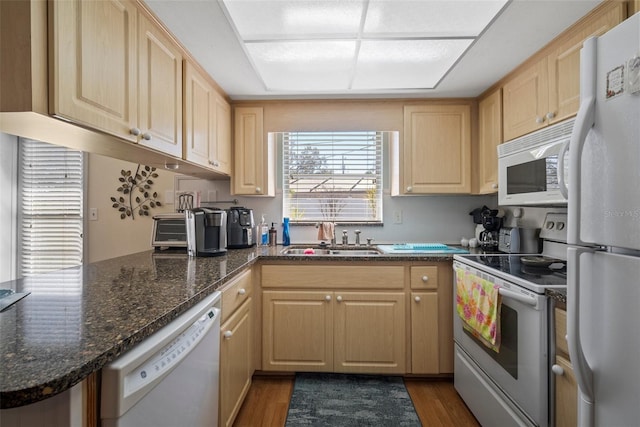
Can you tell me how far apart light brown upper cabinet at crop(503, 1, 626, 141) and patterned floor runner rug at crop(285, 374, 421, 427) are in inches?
72.7

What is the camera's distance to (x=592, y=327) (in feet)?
2.64

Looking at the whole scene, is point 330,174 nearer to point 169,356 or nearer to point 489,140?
point 489,140

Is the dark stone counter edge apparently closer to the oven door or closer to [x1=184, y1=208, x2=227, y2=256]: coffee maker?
[x1=184, y1=208, x2=227, y2=256]: coffee maker

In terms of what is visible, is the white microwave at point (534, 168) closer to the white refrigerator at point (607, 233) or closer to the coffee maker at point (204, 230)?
the white refrigerator at point (607, 233)

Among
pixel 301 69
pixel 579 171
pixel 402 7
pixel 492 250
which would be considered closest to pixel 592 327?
pixel 579 171

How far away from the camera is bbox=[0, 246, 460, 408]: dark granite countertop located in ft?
1.74

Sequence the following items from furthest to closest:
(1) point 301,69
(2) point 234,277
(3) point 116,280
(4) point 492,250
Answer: (4) point 492,250 < (1) point 301,69 < (2) point 234,277 < (3) point 116,280

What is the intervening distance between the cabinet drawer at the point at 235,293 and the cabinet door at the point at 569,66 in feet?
6.34

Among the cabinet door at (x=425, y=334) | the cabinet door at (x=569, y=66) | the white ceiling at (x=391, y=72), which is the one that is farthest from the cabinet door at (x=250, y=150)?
the cabinet door at (x=569, y=66)

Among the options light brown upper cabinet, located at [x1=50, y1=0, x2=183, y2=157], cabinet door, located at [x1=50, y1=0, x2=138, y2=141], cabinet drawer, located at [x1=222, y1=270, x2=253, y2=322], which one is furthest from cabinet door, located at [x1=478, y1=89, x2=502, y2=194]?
cabinet door, located at [x1=50, y1=0, x2=138, y2=141]

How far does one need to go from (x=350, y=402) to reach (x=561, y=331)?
4.01ft

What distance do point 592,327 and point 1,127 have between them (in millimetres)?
1999

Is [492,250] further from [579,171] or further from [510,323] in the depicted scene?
[579,171]

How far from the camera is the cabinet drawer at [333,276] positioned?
6.64 feet
